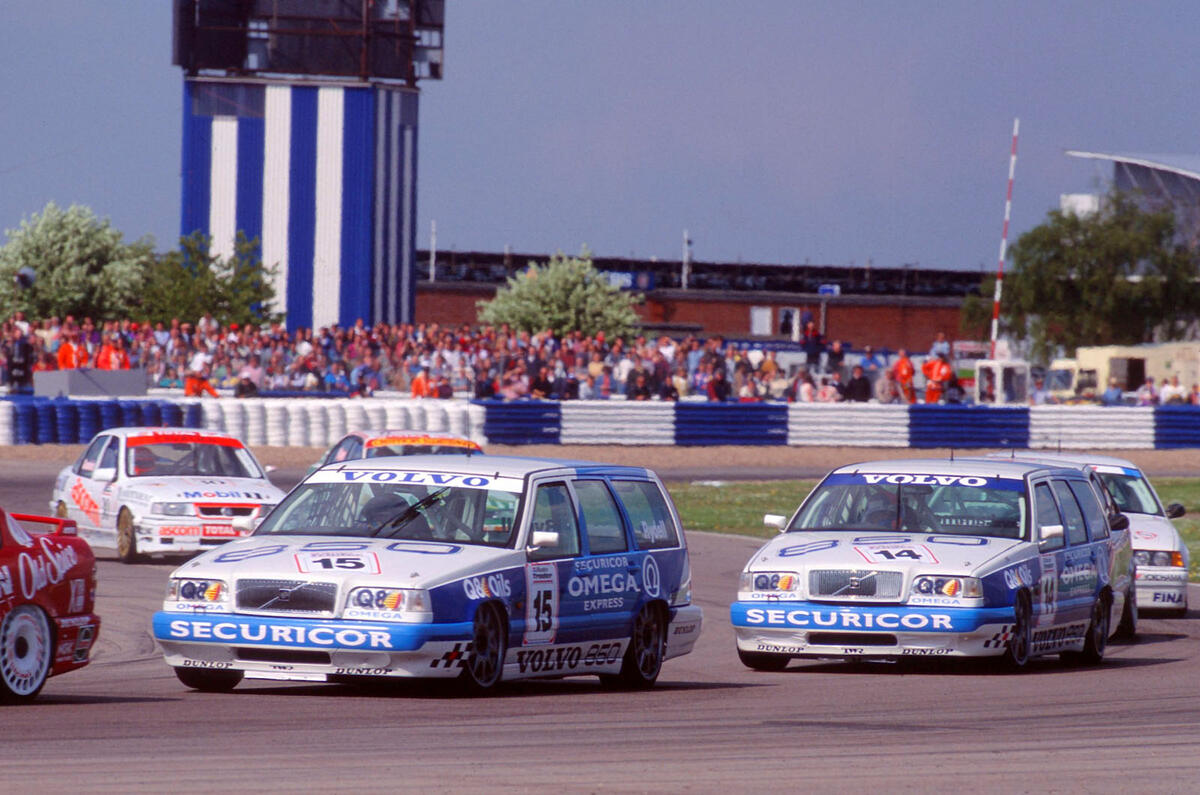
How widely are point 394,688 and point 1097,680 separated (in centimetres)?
429

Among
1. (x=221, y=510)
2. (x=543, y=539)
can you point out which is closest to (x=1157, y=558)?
(x=543, y=539)

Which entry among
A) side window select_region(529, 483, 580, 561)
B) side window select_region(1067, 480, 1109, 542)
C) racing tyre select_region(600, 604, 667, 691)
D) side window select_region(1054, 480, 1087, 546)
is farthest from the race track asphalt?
side window select_region(1067, 480, 1109, 542)

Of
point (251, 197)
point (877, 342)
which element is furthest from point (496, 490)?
point (877, 342)

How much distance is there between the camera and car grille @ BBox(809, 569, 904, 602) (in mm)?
11469

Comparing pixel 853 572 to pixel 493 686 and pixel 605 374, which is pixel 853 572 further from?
pixel 605 374

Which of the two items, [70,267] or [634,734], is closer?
[634,734]

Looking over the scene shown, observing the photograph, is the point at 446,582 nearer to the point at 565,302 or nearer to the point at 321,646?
the point at 321,646

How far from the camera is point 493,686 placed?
32.8 ft

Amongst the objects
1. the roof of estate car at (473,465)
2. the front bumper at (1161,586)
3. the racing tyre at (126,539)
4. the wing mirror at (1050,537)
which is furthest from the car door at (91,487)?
the wing mirror at (1050,537)

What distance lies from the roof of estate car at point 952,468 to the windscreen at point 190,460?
8.15 m

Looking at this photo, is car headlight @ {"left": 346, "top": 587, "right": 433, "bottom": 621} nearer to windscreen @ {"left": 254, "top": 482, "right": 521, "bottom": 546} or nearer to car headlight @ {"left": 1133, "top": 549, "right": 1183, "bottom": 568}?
windscreen @ {"left": 254, "top": 482, "right": 521, "bottom": 546}

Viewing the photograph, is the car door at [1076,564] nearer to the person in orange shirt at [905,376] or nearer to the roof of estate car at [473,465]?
the roof of estate car at [473,465]

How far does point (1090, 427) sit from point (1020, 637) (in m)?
25.6

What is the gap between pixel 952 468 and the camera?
12.7m
